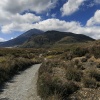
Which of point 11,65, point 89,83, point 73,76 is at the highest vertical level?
point 11,65

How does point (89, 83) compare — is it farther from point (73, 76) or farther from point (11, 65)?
point (11, 65)

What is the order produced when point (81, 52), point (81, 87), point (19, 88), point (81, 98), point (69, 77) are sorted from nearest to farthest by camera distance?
1. point (81, 98)
2. point (81, 87)
3. point (19, 88)
4. point (69, 77)
5. point (81, 52)

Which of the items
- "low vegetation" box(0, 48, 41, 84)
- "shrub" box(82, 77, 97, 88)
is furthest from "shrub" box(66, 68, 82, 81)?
"low vegetation" box(0, 48, 41, 84)

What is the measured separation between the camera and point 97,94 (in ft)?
44.8

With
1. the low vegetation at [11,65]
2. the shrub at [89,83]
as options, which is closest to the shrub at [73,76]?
the shrub at [89,83]

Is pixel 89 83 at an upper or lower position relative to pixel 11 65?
lower

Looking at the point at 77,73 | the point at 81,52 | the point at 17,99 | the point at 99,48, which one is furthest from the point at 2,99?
the point at 81,52

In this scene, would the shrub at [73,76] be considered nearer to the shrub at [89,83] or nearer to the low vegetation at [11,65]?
the shrub at [89,83]

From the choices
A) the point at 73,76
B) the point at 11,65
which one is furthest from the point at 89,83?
the point at 11,65

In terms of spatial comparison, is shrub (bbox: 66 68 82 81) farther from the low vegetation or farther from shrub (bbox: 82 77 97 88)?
the low vegetation

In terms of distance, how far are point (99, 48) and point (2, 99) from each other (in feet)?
88.8

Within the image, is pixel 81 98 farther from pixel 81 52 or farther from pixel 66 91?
pixel 81 52

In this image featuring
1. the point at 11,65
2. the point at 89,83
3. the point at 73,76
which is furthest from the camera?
the point at 11,65

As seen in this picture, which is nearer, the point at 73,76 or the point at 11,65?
the point at 73,76
